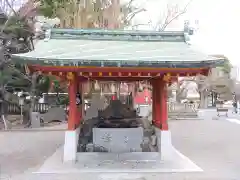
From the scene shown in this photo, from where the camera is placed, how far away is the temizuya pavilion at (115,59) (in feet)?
29.0

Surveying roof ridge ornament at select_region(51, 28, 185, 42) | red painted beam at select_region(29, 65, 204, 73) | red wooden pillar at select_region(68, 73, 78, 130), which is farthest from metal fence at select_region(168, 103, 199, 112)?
red painted beam at select_region(29, 65, 204, 73)

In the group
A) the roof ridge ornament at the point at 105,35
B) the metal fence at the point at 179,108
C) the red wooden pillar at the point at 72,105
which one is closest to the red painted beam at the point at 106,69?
the red wooden pillar at the point at 72,105

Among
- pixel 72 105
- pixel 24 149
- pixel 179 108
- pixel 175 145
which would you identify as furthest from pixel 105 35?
pixel 179 108

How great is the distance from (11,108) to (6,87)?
3.00 m

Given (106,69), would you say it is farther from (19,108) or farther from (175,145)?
(19,108)

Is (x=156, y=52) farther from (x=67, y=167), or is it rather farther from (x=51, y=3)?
(x=51, y=3)

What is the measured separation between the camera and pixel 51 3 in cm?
1739

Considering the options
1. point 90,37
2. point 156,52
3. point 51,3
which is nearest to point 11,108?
point 51,3

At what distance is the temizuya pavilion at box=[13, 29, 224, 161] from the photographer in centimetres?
884

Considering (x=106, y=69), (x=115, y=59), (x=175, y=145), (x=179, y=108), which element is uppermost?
(x=115, y=59)

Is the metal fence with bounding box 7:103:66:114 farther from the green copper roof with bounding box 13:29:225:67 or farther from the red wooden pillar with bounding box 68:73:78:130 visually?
the red wooden pillar with bounding box 68:73:78:130

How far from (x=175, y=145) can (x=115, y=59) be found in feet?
20.7

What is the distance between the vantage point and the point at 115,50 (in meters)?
9.91

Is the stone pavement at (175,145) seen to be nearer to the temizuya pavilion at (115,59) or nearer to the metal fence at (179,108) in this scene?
the temizuya pavilion at (115,59)
